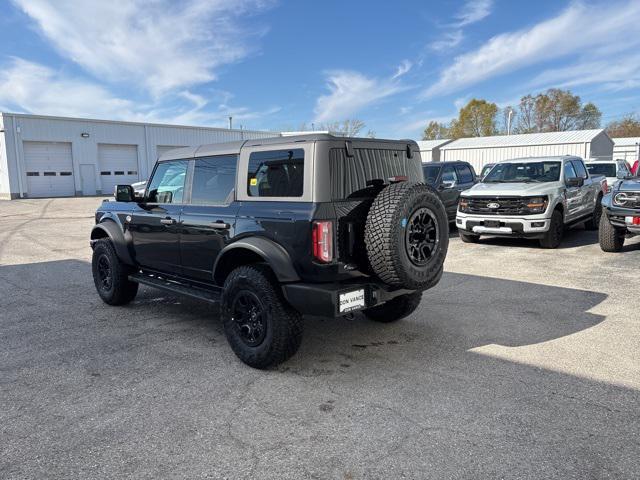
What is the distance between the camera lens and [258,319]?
13.1 feet

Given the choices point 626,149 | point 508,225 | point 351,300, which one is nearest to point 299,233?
point 351,300

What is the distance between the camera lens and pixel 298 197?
3783mm

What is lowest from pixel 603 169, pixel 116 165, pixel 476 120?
pixel 603 169

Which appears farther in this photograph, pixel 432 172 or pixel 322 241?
pixel 432 172

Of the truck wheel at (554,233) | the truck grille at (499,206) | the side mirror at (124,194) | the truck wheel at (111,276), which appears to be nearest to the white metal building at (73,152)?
the truck wheel at (111,276)

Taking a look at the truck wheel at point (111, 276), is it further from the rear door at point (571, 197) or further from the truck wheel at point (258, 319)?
the rear door at point (571, 197)

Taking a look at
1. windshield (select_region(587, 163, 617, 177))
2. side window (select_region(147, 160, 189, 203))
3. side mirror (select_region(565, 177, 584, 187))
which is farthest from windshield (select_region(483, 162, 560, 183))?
side window (select_region(147, 160, 189, 203))

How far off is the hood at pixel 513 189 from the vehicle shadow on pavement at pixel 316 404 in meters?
4.28

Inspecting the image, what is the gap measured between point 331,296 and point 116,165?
109ft

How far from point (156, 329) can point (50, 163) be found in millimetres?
29579

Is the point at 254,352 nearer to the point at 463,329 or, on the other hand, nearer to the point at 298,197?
the point at 298,197

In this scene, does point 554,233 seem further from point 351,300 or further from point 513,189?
point 351,300

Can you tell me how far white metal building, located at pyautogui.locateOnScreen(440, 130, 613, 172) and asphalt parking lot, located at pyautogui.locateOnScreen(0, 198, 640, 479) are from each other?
29.6m

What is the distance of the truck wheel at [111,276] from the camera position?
5828 millimetres
